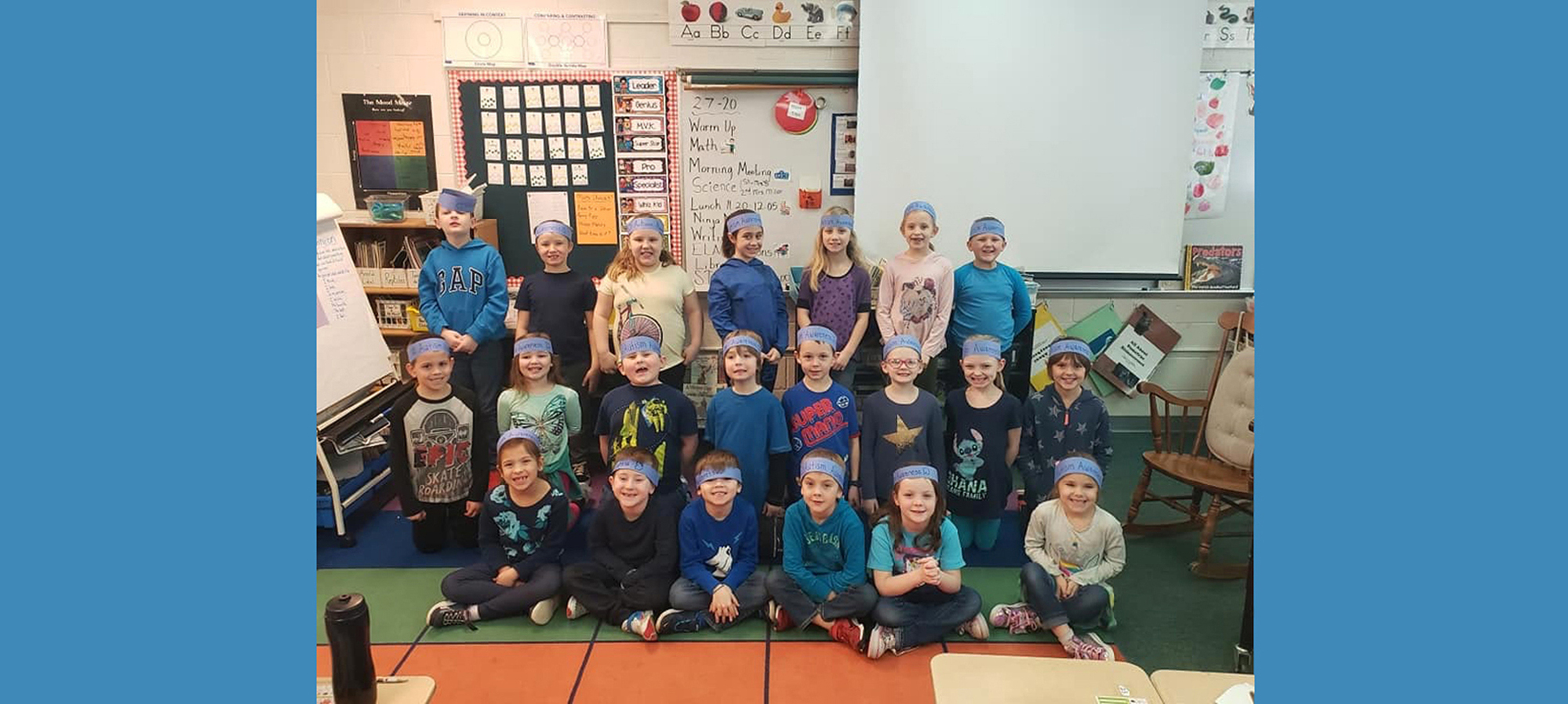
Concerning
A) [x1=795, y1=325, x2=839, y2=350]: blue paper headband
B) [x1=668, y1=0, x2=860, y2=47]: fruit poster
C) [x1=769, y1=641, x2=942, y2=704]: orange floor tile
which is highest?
[x1=668, y1=0, x2=860, y2=47]: fruit poster

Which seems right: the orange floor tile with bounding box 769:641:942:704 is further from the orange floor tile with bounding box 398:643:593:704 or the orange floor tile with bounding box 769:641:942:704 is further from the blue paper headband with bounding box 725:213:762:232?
the blue paper headband with bounding box 725:213:762:232

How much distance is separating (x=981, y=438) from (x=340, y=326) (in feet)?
10.5

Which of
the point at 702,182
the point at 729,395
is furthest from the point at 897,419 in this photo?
the point at 702,182

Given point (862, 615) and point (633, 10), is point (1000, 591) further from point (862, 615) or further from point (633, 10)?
point (633, 10)

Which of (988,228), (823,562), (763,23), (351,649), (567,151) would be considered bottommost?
(823,562)

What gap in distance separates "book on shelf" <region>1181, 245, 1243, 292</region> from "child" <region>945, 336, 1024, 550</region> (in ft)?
7.02

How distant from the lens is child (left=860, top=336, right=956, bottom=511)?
3459 mm

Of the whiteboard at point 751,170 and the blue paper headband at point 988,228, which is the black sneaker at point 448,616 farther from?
the blue paper headband at point 988,228

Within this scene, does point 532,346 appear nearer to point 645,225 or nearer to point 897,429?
point 645,225

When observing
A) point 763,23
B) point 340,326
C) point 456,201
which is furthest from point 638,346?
point 763,23

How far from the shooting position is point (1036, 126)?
478 cm

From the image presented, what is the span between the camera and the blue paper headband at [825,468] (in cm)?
304

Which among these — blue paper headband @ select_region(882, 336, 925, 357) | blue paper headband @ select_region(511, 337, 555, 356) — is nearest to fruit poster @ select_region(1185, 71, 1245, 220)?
blue paper headband @ select_region(882, 336, 925, 357)

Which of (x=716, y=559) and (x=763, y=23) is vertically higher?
(x=763, y=23)
